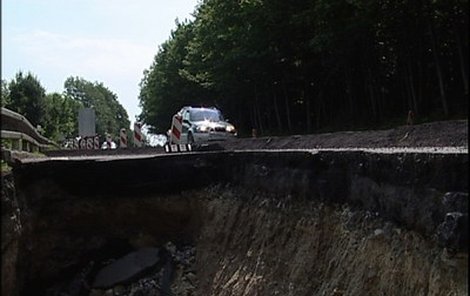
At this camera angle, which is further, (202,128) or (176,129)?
(202,128)

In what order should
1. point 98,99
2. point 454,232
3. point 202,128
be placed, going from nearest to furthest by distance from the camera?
point 454,232, point 202,128, point 98,99

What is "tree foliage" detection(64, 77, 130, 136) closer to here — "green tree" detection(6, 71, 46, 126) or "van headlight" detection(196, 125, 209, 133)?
"green tree" detection(6, 71, 46, 126)

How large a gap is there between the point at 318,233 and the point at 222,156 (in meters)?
4.88

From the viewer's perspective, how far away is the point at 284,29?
25219mm

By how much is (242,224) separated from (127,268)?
8.53 feet

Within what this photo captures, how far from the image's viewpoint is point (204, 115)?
22.1 m

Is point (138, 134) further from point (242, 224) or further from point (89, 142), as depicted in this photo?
point (242, 224)

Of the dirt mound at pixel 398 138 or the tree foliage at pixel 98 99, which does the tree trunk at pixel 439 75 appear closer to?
the dirt mound at pixel 398 138

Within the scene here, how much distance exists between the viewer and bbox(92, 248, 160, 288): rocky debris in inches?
440

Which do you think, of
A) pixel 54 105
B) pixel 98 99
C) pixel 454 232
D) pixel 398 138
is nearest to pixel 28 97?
pixel 54 105

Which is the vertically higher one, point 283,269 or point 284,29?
point 284,29

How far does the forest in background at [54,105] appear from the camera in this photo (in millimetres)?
54375

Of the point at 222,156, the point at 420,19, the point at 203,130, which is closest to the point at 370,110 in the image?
the point at 420,19

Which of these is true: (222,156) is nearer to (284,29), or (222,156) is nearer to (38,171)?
(38,171)
